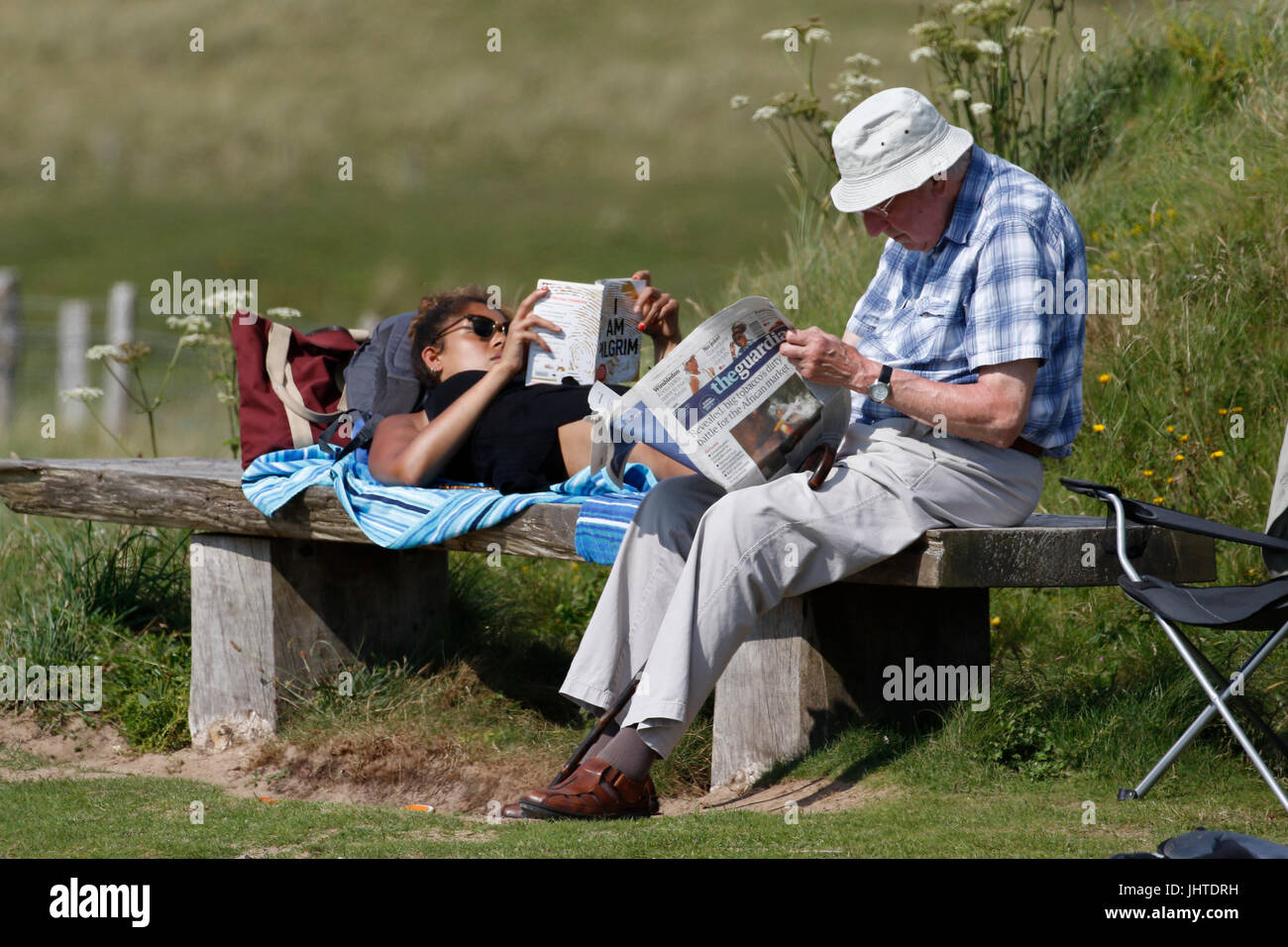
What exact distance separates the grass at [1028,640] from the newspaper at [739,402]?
33.2 inches

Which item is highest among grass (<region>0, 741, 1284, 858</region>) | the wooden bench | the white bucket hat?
the white bucket hat

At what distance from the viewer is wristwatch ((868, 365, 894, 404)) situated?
11.6 ft

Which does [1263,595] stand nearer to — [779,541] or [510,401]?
[779,541]

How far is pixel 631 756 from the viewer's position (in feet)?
11.9

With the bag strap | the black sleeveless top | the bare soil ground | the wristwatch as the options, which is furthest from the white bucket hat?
the bag strap

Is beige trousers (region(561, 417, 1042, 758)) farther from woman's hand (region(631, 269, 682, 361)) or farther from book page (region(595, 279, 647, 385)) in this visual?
woman's hand (region(631, 269, 682, 361))

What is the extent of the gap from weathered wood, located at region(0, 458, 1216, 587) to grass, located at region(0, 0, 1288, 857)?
443mm

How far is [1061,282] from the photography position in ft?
11.9

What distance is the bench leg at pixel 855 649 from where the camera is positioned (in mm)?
4105

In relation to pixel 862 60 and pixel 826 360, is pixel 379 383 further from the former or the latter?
pixel 862 60

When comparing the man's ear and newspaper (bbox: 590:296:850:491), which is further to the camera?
the man's ear

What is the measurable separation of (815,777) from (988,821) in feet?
2.02

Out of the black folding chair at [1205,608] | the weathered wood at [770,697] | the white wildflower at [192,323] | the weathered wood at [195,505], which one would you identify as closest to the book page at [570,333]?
the weathered wood at [195,505]

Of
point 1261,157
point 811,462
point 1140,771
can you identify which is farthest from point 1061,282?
point 1261,157
